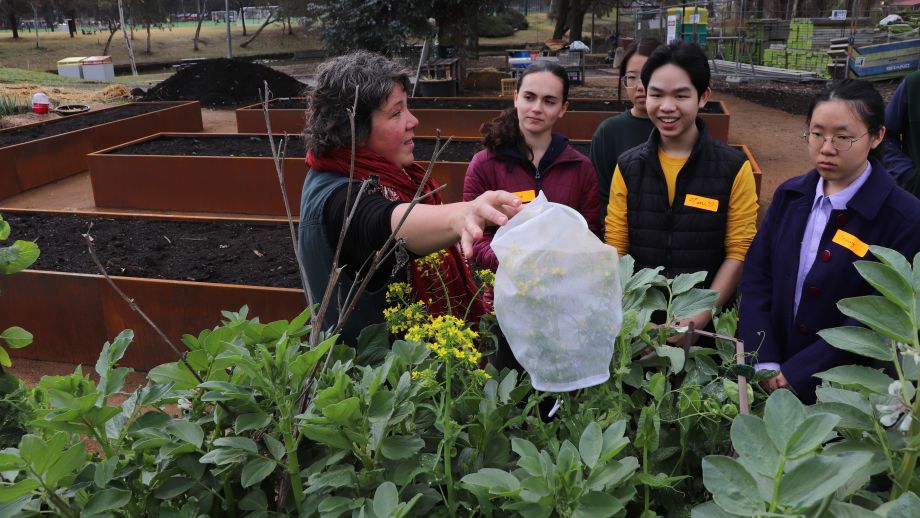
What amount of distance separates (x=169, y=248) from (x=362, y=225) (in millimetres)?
4056

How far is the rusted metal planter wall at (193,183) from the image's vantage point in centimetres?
741

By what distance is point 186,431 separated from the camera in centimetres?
105

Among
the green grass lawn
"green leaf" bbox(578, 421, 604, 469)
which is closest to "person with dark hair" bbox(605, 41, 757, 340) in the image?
"green leaf" bbox(578, 421, 604, 469)

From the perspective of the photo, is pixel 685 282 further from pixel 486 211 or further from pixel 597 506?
pixel 597 506

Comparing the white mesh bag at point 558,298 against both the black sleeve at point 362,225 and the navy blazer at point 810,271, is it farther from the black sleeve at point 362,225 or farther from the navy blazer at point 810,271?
the navy blazer at point 810,271

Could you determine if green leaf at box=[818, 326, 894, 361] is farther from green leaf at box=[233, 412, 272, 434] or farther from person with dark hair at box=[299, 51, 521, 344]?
person with dark hair at box=[299, 51, 521, 344]

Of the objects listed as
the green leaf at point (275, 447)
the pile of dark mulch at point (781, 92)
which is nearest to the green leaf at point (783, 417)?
the green leaf at point (275, 447)

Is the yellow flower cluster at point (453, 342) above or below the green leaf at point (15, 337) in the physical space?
above

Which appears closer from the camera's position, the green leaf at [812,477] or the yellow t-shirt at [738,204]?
the green leaf at [812,477]

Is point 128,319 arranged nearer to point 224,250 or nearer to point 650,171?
point 224,250

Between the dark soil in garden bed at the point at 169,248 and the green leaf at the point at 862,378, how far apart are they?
12.7 ft

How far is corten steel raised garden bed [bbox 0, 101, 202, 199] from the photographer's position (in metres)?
8.73

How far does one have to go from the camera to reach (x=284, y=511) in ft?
3.50

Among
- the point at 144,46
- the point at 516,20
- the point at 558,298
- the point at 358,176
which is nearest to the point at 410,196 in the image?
the point at 358,176
